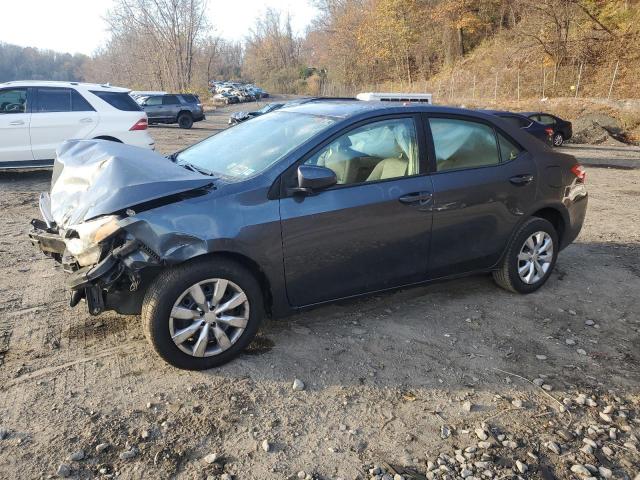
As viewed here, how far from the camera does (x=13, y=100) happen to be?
933cm

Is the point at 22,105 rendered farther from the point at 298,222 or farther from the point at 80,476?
the point at 80,476

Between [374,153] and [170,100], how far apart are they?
2365 centimetres

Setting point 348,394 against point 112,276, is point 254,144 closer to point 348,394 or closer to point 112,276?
point 112,276

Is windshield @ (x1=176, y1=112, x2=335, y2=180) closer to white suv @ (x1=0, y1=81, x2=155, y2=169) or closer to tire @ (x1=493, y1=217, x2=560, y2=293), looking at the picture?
tire @ (x1=493, y1=217, x2=560, y2=293)

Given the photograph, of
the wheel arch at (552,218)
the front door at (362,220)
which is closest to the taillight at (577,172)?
the wheel arch at (552,218)

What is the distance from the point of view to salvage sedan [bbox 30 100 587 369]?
10.4 ft

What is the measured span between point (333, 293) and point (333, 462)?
1334 millimetres

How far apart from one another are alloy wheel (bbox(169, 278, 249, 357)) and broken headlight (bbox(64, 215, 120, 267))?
562 millimetres

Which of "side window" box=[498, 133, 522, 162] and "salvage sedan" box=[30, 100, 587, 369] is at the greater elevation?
"side window" box=[498, 133, 522, 162]

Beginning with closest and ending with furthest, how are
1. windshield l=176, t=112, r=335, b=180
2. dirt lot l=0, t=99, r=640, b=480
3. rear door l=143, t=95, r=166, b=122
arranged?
1. dirt lot l=0, t=99, r=640, b=480
2. windshield l=176, t=112, r=335, b=180
3. rear door l=143, t=95, r=166, b=122

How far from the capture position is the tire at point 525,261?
456 centimetres

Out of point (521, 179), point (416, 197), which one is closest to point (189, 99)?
point (521, 179)

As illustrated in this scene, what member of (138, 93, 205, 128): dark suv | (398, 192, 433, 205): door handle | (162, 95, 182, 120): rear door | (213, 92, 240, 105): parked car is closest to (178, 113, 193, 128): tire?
(138, 93, 205, 128): dark suv

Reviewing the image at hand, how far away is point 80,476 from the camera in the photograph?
2451 mm
